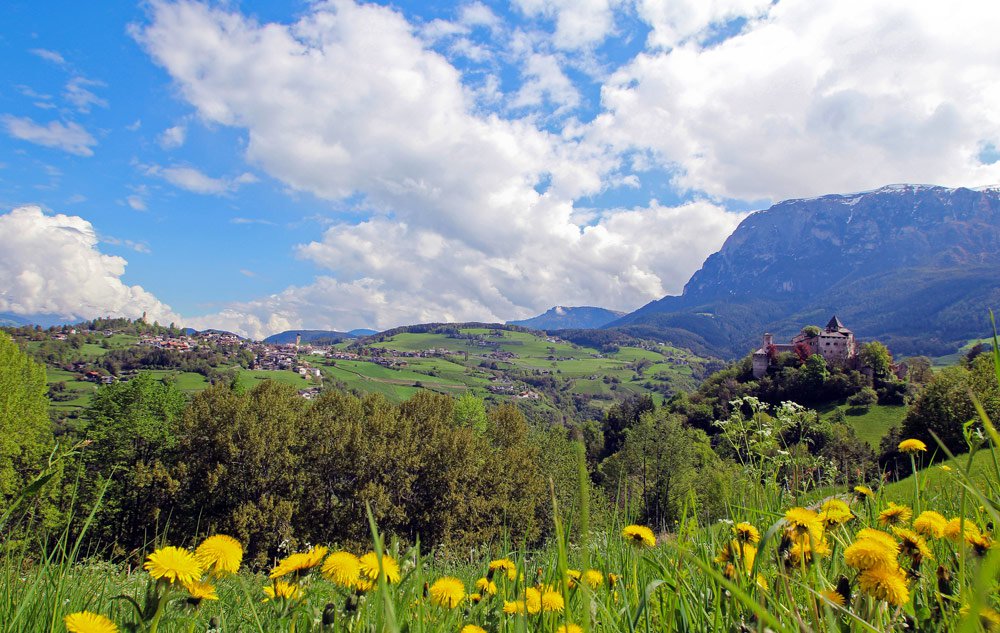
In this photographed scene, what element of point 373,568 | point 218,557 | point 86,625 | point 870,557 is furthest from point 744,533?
point 86,625

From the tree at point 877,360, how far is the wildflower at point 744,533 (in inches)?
3500

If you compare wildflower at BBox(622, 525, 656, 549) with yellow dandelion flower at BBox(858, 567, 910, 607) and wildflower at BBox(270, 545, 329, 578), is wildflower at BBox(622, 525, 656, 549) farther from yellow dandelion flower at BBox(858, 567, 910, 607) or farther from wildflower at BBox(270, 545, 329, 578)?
wildflower at BBox(270, 545, 329, 578)

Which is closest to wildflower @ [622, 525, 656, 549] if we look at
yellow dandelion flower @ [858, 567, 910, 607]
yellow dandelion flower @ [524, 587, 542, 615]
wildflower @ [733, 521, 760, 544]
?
wildflower @ [733, 521, 760, 544]

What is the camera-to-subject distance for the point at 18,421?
82.7 ft

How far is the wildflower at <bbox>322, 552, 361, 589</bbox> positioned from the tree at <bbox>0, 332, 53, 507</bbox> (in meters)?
27.8

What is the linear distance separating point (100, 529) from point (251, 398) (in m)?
9.67

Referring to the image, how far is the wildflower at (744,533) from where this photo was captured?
7.04ft

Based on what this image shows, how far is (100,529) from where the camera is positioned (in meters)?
25.9

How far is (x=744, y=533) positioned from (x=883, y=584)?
2.45 feet

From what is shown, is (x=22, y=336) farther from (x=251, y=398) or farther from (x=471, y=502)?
(x=471, y=502)

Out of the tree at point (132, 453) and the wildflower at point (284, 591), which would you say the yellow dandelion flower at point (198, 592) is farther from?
the tree at point (132, 453)

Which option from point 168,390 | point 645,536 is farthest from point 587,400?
point 645,536

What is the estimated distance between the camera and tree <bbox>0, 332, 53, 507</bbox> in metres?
24.0

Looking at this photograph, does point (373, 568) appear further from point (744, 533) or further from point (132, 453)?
point (132, 453)
